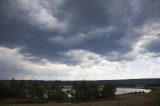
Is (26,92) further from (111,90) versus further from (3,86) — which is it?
(111,90)

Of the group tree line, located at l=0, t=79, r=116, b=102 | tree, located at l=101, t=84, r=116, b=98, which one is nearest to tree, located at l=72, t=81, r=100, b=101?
tree line, located at l=0, t=79, r=116, b=102

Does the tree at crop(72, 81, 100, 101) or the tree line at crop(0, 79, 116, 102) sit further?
the tree at crop(72, 81, 100, 101)

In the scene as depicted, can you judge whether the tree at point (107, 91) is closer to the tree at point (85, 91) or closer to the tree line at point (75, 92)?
the tree line at point (75, 92)

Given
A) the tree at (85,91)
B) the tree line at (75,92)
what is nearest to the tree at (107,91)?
the tree line at (75,92)

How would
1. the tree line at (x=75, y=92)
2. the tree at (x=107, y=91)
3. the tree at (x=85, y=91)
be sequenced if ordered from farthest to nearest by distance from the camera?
the tree at (x=85, y=91)
the tree at (x=107, y=91)
the tree line at (x=75, y=92)

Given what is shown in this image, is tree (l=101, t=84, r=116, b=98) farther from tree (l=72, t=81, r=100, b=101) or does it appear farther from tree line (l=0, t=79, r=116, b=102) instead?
tree (l=72, t=81, r=100, b=101)

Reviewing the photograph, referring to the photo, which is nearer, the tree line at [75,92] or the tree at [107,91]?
the tree line at [75,92]

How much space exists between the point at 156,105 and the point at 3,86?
101525mm

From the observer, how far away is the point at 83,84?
12331 cm

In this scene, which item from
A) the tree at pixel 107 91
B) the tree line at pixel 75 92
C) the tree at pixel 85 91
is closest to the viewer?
the tree line at pixel 75 92

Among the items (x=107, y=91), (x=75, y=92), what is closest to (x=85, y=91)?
(x=75, y=92)

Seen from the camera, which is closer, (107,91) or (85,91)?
(107,91)

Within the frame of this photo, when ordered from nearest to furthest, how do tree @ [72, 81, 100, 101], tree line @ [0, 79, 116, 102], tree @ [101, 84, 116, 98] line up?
tree line @ [0, 79, 116, 102]
tree @ [101, 84, 116, 98]
tree @ [72, 81, 100, 101]

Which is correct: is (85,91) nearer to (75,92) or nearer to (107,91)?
(75,92)
